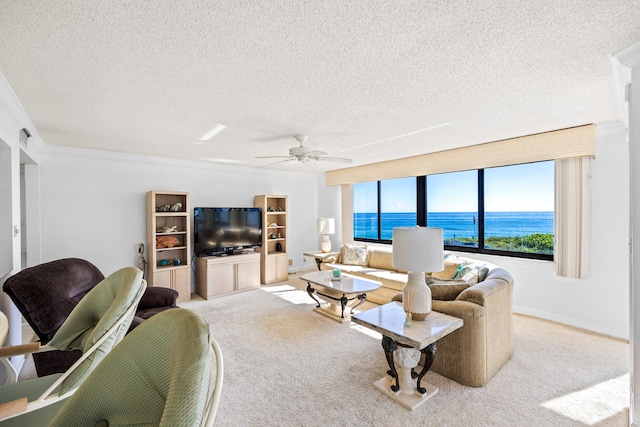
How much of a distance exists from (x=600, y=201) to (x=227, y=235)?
17.7ft

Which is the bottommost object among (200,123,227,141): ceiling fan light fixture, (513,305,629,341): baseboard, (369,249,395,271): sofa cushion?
(513,305,629,341): baseboard

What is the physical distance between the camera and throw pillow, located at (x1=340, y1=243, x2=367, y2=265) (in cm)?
540

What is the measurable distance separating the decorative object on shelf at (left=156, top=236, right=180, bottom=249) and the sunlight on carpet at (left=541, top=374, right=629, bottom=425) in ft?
16.3

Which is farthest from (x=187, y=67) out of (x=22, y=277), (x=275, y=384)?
(x=275, y=384)

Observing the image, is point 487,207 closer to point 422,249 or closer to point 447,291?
point 447,291

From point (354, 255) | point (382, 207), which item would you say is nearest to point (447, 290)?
point (354, 255)

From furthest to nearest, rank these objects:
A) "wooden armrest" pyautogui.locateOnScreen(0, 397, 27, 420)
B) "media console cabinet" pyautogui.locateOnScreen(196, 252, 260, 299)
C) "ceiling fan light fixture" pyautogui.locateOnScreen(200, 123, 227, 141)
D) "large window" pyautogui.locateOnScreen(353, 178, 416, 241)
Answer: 1. "large window" pyautogui.locateOnScreen(353, 178, 416, 241)
2. "media console cabinet" pyautogui.locateOnScreen(196, 252, 260, 299)
3. "ceiling fan light fixture" pyautogui.locateOnScreen(200, 123, 227, 141)
4. "wooden armrest" pyautogui.locateOnScreen(0, 397, 27, 420)

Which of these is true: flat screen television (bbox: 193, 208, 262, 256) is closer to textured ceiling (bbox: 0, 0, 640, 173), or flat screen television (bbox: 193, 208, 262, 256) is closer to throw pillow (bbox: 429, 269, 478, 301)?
textured ceiling (bbox: 0, 0, 640, 173)

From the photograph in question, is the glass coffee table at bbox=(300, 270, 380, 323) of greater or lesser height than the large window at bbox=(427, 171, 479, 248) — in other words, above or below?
below

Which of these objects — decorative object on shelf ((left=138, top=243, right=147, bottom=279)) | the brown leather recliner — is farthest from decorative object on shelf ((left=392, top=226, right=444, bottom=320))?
decorative object on shelf ((left=138, top=243, right=147, bottom=279))

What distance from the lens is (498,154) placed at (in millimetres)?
4031

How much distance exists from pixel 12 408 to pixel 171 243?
13.7ft

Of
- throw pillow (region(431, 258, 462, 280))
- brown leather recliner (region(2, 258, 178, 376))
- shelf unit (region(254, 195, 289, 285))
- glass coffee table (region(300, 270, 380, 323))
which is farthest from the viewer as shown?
shelf unit (region(254, 195, 289, 285))

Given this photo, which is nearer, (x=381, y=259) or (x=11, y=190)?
(x=11, y=190)
